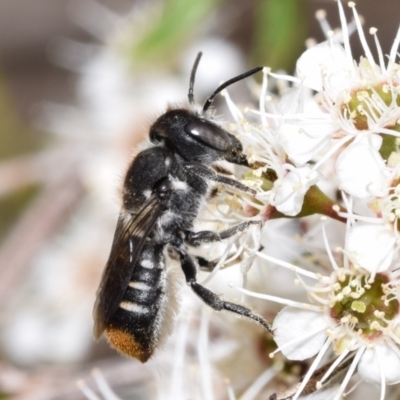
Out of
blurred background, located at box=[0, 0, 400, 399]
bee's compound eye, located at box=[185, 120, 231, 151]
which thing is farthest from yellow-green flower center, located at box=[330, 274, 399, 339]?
blurred background, located at box=[0, 0, 400, 399]

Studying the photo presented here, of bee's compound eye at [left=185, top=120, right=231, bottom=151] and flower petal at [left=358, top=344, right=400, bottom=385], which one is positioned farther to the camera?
bee's compound eye at [left=185, top=120, right=231, bottom=151]

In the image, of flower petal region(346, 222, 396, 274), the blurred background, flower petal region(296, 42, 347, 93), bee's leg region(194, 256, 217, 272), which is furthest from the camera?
the blurred background

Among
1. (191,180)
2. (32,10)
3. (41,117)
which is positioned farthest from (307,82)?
(32,10)

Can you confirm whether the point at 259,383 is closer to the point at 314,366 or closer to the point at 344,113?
the point at 314,366

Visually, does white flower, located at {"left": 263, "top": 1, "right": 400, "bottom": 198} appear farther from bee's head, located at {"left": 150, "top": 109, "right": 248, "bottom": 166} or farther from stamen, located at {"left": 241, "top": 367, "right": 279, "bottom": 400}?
stamen, located at {"left": 241, "top": 367, "right": 279, "bottom": 400}

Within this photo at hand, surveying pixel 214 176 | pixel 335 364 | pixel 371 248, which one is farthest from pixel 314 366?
pixel 214 176

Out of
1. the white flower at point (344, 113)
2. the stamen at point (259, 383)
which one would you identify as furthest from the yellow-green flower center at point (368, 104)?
the stamen at point (259, 383)
